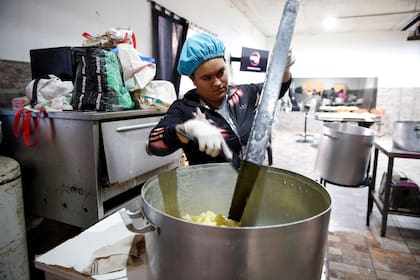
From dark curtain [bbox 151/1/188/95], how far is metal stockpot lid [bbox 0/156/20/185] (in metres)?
1.78

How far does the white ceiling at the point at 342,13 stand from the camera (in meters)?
5.27

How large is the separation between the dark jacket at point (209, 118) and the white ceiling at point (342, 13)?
15.1ft

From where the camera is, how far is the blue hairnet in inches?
42.6

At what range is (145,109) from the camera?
1.73 metres

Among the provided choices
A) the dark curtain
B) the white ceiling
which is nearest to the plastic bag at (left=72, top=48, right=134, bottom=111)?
the dark curtain

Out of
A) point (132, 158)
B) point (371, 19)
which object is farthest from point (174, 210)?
point (371, 19)

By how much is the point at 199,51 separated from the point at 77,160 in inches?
34.7

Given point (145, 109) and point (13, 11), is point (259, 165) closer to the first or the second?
point (145, 109)

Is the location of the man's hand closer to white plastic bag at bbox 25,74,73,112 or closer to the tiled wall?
white plastic bag at bbox 25,74,73,112

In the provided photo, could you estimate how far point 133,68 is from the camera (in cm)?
165

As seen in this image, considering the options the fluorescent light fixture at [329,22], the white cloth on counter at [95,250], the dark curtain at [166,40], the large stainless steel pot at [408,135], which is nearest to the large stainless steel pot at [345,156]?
the large stainless steel pot at [408,135]

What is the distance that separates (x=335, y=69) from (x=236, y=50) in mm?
3761

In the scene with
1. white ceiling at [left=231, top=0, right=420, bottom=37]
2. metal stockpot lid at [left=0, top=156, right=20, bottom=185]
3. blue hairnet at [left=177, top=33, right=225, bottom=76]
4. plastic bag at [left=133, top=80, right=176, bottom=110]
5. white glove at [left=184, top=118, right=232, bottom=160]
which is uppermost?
white ceiling at [left=231, top=0, right=420, bottom=37]

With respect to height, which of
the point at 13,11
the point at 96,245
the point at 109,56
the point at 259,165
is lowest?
the point at 96,245
